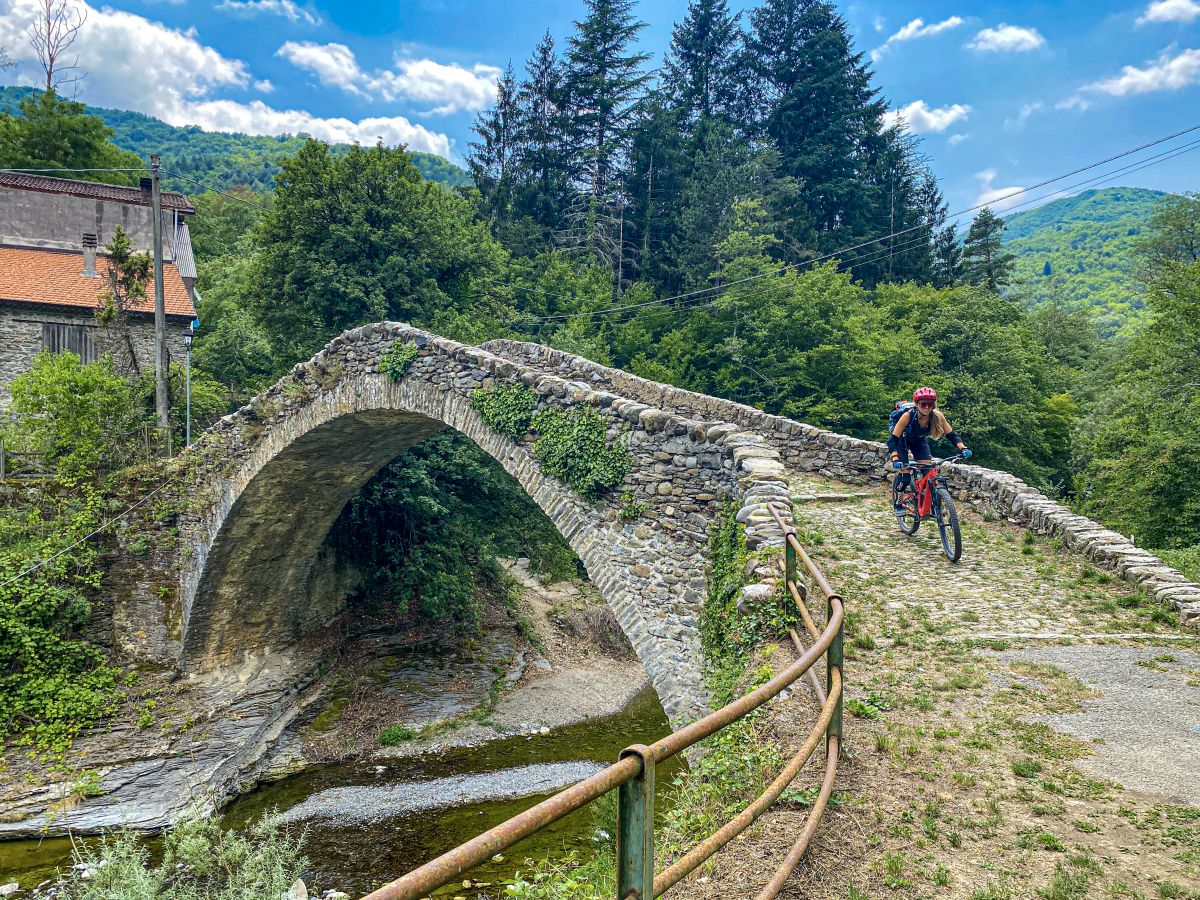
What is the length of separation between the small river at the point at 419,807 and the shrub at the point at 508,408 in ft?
15.1

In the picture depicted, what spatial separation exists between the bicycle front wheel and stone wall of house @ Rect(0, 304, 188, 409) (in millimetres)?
17401

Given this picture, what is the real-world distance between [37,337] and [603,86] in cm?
2447

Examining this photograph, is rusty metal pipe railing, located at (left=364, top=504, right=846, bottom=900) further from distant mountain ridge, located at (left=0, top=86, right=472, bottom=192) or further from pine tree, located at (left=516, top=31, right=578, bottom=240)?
distant mountain ridge, located at (left=0, top=86, right=472, bottom=192)

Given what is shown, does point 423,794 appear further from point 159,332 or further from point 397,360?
point 159,332

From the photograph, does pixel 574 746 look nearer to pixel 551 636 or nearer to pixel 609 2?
pixel 551 636

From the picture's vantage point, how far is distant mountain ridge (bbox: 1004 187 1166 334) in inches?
1943

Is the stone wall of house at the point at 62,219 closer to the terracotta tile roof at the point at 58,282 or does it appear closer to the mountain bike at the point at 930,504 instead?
the terracotta tile roof at the point at 58,282

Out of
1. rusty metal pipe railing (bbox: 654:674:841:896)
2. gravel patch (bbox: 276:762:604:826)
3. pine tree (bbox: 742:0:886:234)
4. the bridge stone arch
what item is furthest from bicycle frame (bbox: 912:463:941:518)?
pine tree (bbox: 742:0:886:234)

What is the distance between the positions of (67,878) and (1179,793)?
37.5 feet

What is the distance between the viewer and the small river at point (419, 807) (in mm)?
9016

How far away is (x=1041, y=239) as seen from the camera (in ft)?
230

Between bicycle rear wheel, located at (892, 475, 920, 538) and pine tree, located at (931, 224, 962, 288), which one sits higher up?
pine tree, located at (931, 224, 962, 288)

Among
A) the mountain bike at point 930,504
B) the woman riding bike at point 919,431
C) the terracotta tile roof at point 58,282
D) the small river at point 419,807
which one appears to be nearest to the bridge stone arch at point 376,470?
the woman riding bike at point 919,431

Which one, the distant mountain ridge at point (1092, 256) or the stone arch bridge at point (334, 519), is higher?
the distant mountain ridge at point (1092, 256)
